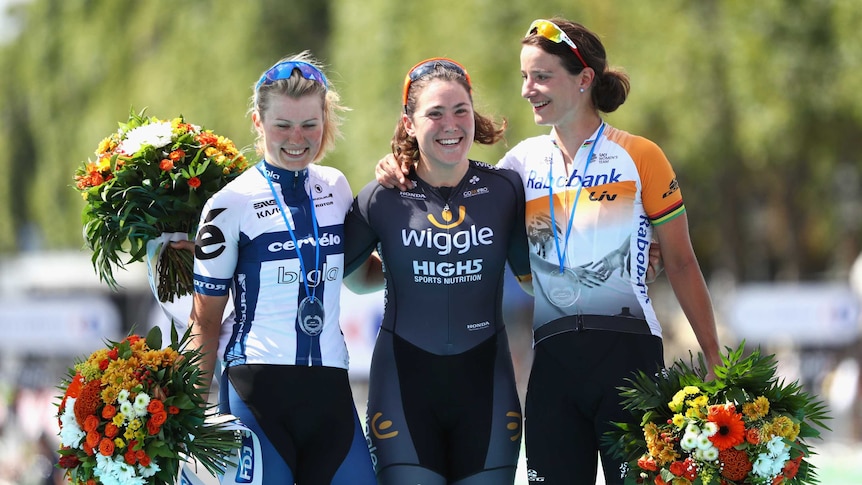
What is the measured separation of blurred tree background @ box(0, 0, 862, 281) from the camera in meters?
16.0

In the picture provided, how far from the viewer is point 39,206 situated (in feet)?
99.9

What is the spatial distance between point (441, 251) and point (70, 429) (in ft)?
4.92

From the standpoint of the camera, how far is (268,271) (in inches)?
165

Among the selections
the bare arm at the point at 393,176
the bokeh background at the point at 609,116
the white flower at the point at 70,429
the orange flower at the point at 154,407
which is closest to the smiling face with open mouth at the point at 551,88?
the bare arm at the point at 393,176

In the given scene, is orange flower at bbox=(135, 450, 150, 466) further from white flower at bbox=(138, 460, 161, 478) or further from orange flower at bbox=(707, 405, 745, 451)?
orange flower at bbox=(707, 405, 745, 451)

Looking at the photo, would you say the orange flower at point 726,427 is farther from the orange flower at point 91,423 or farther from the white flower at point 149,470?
the orange flower at point 91,423

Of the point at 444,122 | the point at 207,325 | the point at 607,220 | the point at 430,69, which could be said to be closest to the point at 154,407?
the point at 207,325

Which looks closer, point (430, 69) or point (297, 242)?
point (297, 242)

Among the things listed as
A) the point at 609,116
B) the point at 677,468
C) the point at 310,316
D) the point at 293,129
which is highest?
the point at 609,116

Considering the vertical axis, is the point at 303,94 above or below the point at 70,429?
above

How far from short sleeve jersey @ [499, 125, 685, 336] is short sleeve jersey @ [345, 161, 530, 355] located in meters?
0.17

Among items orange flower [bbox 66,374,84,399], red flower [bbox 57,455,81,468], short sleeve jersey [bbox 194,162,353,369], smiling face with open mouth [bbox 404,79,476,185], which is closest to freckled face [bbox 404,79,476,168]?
smiling face with open mouth [bbox 404,79,476,185]

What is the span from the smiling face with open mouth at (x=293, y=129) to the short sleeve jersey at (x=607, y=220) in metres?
0.91

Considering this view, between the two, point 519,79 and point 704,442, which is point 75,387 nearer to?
point 704,442
